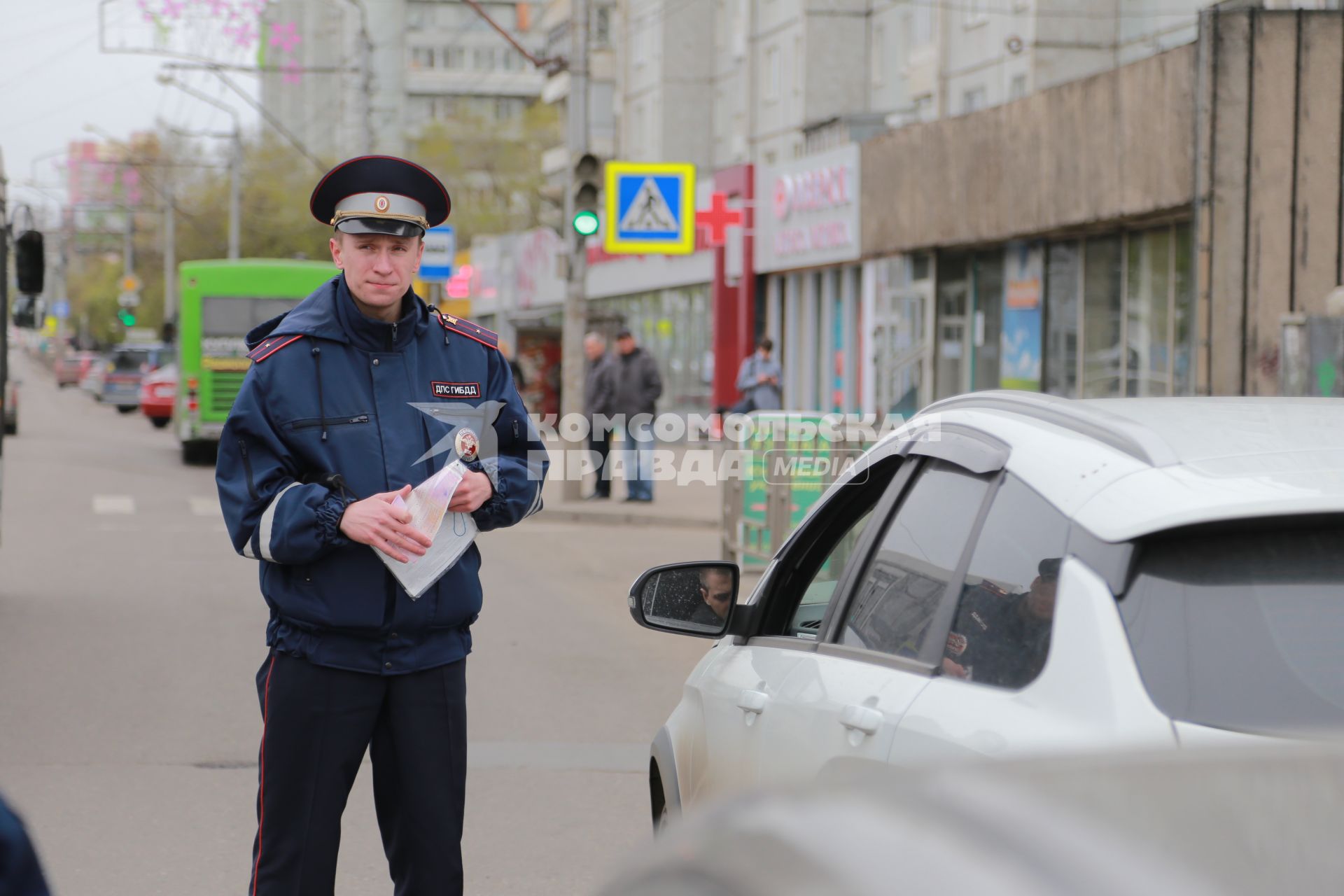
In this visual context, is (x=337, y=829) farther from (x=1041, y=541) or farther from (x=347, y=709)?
(x=1041, y=541)

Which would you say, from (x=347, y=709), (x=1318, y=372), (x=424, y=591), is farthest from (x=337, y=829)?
(x=1318, y=372)

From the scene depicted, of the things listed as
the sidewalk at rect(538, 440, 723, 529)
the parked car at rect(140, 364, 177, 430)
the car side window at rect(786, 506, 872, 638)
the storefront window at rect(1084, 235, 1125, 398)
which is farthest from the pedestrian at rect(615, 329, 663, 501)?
the parked car at rect(140, 364, 177, 430)

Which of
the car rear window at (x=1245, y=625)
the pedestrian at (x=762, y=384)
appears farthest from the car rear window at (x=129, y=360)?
the car rear window at (x=1245, y=625)

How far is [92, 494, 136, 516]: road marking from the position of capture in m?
18.8

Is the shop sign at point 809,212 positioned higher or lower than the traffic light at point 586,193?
higher

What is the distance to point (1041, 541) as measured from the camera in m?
2.55

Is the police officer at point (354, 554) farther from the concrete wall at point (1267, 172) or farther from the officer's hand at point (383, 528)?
the concrete wall at point (1267, 172)

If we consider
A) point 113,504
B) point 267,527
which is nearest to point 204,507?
point 113,504

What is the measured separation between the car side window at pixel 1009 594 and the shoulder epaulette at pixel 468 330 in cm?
162

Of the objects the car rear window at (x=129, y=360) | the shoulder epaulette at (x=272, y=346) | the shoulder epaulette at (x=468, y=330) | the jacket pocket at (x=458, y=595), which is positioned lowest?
the jacket pocket at (x=458, y=595)

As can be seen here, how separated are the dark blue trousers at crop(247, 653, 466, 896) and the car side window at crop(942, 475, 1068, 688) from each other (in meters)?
1.50

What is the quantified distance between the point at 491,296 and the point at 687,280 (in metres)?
22.3

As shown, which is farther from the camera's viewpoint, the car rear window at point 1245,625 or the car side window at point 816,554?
the car side window at point 816,554

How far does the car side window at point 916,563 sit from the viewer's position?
2.87 meters
